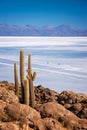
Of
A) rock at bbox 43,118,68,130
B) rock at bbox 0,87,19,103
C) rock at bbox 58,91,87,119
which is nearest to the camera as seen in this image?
rock at bbox 43,118,68,130

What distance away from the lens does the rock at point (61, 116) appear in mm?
10297

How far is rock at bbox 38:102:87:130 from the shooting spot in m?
10.3

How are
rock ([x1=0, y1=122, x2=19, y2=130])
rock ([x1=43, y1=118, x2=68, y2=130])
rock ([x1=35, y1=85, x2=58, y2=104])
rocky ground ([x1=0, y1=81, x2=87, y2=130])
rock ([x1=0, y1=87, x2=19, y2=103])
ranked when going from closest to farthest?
rock ([x1=0, y1=122, x2=19, y2=130])
rocky ground ([x1=0, y1=81, x2=87, y2=130])
rock ([x1=43, y1=118, x2=68, y2=130])
rock ([x1=0, y1=87, x2=19, y2=103])
rock ([x1=35, y1=85, x2=58, y2=104])

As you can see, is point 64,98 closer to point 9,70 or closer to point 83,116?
point 83,116

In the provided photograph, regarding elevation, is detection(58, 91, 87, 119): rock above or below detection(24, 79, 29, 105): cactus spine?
below

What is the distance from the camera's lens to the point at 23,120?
29.5 ft

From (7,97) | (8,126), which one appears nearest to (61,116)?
(7,97)

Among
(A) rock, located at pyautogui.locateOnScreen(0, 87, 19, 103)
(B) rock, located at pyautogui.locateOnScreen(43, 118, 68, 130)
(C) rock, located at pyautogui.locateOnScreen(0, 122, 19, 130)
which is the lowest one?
(B) rock, located at pyautogui.locateOnScreen(43, 118, 68, 130)

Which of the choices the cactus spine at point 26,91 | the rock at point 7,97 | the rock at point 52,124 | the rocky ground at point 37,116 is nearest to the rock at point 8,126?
the rocky ground at point 37,116

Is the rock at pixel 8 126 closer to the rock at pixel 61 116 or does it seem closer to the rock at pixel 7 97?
the rock at pixel 61 116

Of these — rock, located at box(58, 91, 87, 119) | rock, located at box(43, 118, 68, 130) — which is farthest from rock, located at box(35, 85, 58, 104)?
rock, located at box(43, 118, 68, 130)

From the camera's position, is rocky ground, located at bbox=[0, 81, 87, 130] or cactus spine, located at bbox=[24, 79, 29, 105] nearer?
rocky ground, located at bbox=[0, 81, 87, 130]

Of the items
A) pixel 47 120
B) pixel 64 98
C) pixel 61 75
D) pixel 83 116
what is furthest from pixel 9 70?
pixel 47 120

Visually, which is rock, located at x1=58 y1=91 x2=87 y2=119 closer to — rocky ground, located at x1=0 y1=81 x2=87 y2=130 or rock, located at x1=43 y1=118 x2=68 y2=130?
rocky ground, located at x1=0 y1=81 x2=87 y2=130
